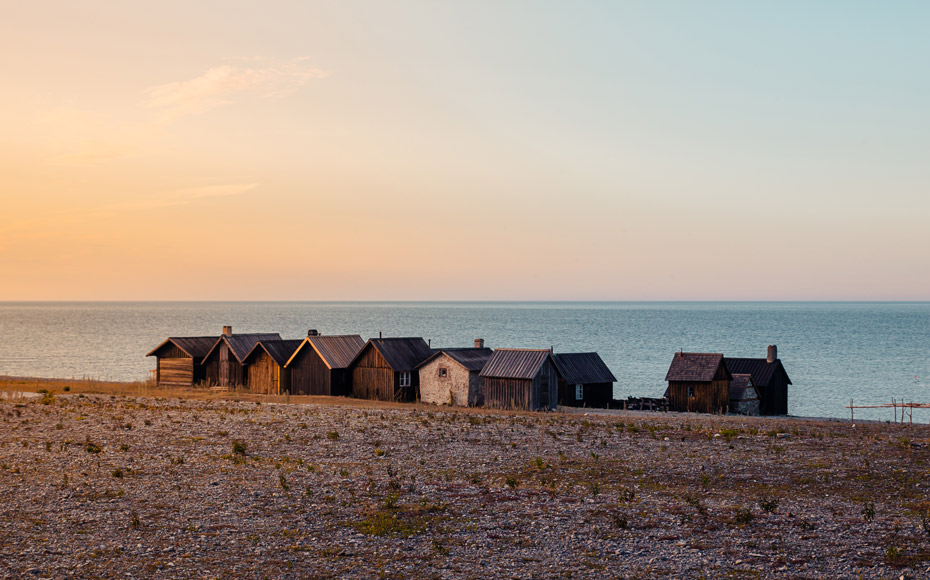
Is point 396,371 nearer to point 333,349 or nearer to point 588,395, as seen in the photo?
point 333,349

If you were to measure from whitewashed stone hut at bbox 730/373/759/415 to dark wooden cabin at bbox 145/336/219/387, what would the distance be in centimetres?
4318

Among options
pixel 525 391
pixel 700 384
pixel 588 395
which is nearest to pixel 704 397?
pixel 700 384

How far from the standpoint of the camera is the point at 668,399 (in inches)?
2457

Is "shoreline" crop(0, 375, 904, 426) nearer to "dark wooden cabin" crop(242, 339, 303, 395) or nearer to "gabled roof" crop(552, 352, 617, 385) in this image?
"dark wooden cabin" crop(242, 339, 303, 395)

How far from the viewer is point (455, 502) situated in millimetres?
22438

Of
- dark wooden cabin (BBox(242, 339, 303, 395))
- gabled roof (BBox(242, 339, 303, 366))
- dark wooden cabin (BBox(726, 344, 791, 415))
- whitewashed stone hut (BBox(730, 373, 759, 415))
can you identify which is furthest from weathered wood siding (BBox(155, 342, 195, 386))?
dark wooden cabin (BBox(726, 344, 791, 415))

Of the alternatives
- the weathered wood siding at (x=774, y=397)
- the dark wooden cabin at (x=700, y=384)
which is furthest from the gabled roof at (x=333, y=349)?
the weathered wood siding at (x=774, y=397)

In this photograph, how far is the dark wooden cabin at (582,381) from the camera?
5956 cm

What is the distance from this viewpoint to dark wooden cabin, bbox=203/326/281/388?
6738 cm

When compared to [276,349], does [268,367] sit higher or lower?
lower

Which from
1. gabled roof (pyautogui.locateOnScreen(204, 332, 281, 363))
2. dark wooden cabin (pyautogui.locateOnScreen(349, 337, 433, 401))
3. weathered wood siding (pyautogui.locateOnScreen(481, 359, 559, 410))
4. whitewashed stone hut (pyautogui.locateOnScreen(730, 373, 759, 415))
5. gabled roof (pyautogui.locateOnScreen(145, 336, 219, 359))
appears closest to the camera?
weathered wood siding (pyautogui.locateOnScreen(481, 359, 559, 410))

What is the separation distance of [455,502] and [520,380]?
32057mm

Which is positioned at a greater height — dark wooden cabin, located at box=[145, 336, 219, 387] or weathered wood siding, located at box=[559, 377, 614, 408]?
dark wooden cabin, located at box=[145, 336, 219, 387]

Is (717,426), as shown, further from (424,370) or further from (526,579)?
(526,579)
